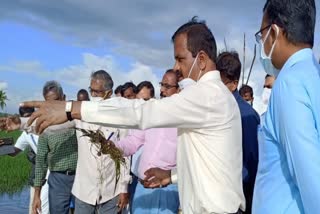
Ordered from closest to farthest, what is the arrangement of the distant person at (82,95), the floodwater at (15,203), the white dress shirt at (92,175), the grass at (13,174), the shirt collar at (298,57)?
the shirt collar at (298,57) < the white dress shirt at (92,175) < the distant person at (82,95) < the floodwater at (15,203) < the grass at (13,174)

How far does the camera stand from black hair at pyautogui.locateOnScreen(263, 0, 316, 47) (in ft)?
6.45

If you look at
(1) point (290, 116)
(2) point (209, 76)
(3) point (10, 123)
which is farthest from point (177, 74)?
(1) point (290, 116)

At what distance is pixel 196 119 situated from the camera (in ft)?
8.70

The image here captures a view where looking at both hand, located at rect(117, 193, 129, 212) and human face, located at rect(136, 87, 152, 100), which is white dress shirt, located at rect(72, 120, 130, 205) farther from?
human face, located at rect(136, 87, 152, 100)

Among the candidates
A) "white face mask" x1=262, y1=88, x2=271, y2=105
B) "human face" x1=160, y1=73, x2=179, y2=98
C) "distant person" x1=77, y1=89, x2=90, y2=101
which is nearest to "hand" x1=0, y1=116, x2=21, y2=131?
"human face" x1=160, y1=73, x2=179, y2=98

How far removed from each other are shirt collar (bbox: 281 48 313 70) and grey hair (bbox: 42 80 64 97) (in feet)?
11.7

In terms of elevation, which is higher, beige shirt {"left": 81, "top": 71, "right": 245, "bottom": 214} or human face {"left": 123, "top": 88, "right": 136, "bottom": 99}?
human face {"left": 123, "top": 88, "right": 136, "bottom": 99}

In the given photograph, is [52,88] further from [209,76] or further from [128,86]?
[128,86]

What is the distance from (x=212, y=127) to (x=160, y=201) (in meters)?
1.85

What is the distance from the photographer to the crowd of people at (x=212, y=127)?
1.81 meters

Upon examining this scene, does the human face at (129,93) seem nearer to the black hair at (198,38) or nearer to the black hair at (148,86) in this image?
the black hair at (148,86)

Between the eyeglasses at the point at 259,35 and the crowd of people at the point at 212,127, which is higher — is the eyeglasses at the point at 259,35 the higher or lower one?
the higher one

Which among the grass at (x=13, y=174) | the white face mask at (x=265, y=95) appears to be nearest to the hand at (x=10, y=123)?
the white face mask at (x=265, y=95)

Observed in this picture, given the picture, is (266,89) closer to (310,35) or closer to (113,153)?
(113,153)
